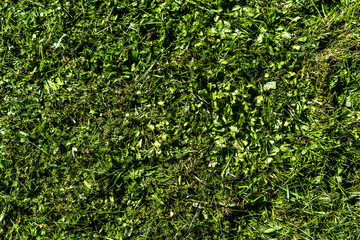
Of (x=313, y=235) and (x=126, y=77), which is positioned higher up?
(x=126, y=77)

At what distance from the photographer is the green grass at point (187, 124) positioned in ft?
7.97

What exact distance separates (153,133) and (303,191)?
142cm

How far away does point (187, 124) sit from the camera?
2.50 meters

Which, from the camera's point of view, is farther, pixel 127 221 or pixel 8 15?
pixel 8 15

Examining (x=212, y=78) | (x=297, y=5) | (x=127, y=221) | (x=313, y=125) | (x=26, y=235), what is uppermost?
(x=297, y=5)

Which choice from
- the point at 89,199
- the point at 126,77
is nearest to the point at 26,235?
the point at 89,199

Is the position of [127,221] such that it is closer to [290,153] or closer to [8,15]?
[290,153]

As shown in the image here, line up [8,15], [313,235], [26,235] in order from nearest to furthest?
[313,235]
[26,235]
[8,15]

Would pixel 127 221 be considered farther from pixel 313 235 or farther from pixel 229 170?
pixel 313 235

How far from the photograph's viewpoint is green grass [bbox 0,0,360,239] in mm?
2428

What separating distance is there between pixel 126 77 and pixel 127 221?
1.32 meters

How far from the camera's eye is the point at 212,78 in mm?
2494

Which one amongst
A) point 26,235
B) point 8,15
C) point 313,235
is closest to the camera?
point 313,235

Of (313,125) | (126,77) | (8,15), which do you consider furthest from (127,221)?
(8,15)
